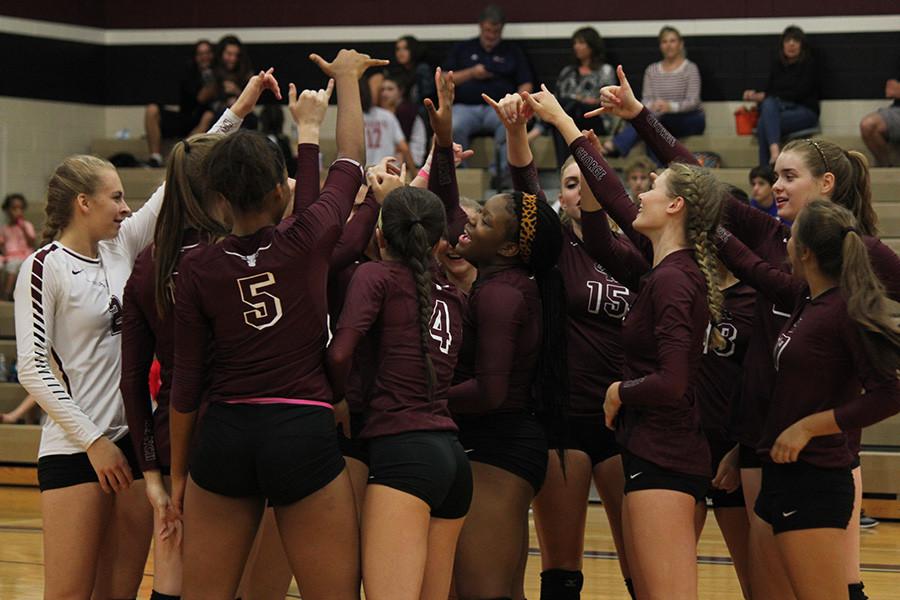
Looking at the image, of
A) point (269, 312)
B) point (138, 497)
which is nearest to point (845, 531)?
point (269, 312)

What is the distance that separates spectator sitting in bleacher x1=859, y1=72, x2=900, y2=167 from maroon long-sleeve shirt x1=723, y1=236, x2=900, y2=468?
6.90m

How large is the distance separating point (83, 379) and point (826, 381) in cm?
212

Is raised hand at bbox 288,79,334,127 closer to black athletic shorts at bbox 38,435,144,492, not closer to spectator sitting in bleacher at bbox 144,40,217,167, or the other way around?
black athletic shorts at bbox 38,435,144,492

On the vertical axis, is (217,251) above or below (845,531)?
above

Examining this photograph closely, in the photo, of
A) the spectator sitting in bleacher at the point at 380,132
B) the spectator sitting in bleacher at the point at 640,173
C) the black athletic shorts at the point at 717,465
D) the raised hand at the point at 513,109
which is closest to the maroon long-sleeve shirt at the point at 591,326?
the raised hand at the point at 513,109

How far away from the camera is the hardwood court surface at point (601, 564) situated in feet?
17.5

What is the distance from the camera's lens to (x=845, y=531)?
11.3ft

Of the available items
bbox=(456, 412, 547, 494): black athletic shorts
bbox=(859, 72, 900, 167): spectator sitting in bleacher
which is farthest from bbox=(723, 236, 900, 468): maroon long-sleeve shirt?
bbox=(859, 72, 900, 167): spectator sitting in bleacher

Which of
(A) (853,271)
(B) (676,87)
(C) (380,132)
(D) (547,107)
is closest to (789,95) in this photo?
(B) (676,87)

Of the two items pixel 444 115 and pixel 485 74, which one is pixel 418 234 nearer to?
pixel 444 115

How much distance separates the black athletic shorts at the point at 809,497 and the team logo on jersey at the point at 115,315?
1951 mm

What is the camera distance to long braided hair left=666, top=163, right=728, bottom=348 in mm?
3600

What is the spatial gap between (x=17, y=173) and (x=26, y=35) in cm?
132

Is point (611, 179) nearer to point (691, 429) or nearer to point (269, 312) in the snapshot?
point (691, 429)
